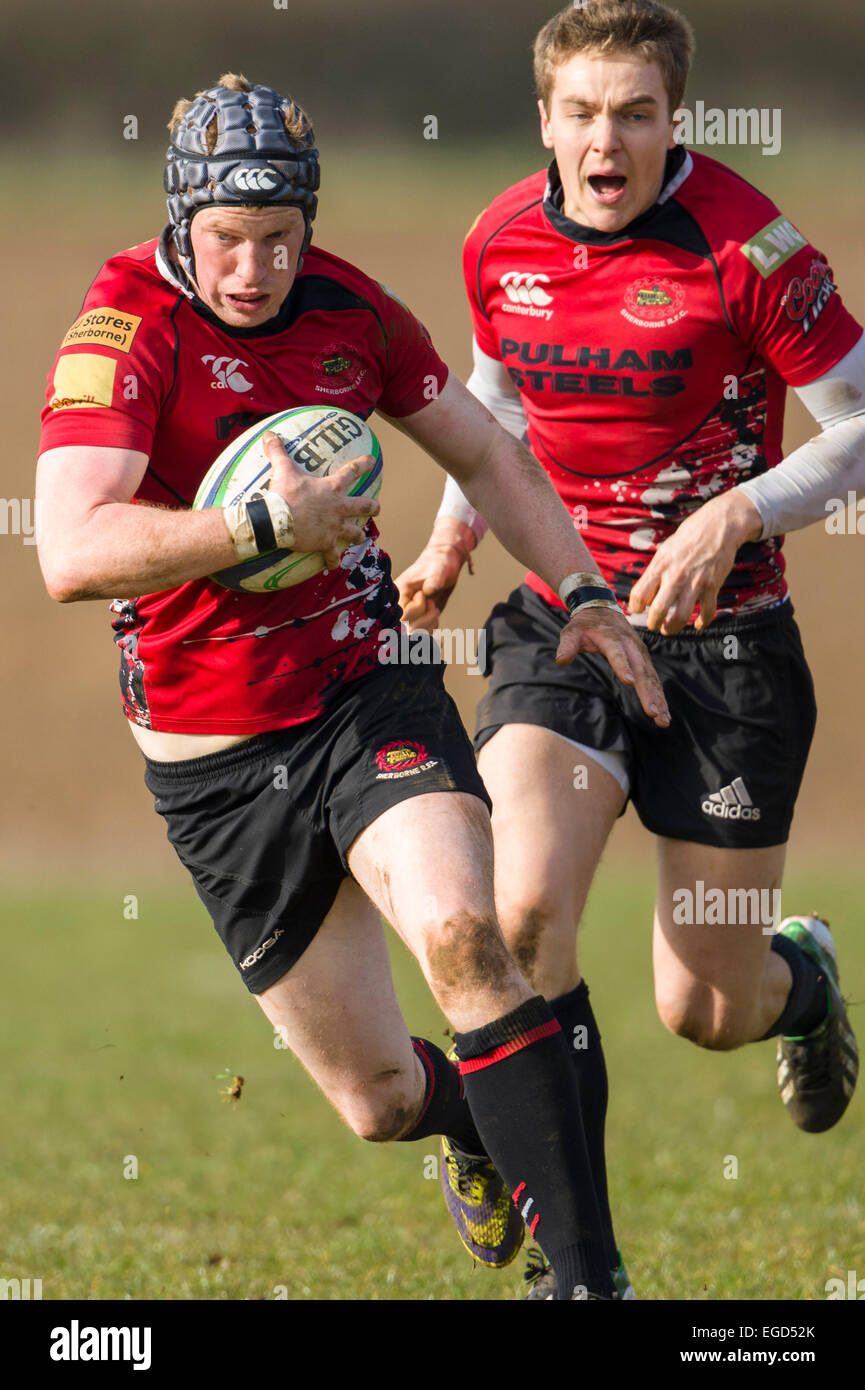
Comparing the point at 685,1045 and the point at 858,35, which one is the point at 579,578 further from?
the point at 858,35

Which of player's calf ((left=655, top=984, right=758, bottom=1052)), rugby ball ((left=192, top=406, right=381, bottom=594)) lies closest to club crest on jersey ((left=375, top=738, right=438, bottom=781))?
rugby ball ((left=192, top=406, right=381, bottom=594))

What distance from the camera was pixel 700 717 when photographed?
5.05 metres

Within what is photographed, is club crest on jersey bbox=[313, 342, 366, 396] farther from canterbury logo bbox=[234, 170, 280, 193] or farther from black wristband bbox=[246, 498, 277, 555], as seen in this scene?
black wristband bbox=[246, 498, 277, 555]

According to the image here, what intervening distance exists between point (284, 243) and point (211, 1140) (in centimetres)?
555

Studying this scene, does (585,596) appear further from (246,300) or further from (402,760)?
(246,300)

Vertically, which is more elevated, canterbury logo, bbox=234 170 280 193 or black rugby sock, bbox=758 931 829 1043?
canterbury logo, bbox=234 170 280 193

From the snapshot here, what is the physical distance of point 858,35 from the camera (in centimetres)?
2561

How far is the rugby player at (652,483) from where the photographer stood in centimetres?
471

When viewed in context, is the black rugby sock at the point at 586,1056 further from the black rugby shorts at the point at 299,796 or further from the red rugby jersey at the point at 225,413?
the red rugby jersey at the point at 225,413

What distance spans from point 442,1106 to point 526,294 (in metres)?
2.29

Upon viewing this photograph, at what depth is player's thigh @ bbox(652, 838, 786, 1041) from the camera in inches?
199

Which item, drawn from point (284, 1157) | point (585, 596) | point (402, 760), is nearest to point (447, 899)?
point (402, 760)

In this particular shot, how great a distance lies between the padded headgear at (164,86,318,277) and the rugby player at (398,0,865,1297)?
1.08 metres
